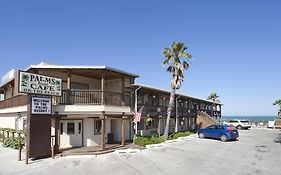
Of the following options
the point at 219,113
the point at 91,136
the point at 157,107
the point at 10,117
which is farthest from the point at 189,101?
the point at 10,117

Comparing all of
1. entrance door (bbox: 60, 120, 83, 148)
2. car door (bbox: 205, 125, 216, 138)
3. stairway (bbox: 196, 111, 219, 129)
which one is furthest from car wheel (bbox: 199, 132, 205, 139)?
entrance door (bbox: 60, 120, 83, 148)

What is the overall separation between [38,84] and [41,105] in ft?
4.46

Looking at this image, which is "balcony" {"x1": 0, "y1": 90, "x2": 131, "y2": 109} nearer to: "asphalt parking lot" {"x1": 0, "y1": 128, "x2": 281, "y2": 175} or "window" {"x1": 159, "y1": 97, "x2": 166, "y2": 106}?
"asphalt parking lot" {"x1": 0, "y1": 128, "x2": 281, "y2": 175}

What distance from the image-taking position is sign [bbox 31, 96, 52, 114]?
→ 15082 mm

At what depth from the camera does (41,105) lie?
51.0 ft

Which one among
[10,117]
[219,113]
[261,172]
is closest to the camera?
[261,172]

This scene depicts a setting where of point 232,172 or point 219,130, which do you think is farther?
point 219,130

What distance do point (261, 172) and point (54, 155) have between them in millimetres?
12341

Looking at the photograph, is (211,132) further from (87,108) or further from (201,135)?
(87,108)

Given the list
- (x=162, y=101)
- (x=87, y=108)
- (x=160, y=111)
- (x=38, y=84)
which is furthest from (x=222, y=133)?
(x=38, y=84)

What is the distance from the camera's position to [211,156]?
16.7 meters

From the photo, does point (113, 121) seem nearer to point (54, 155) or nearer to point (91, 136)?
point (91, 136)

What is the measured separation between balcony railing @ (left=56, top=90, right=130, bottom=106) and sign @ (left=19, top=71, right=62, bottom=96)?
1.14m

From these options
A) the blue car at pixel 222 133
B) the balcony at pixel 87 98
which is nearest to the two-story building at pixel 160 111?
the balcony at pixel 87 98
